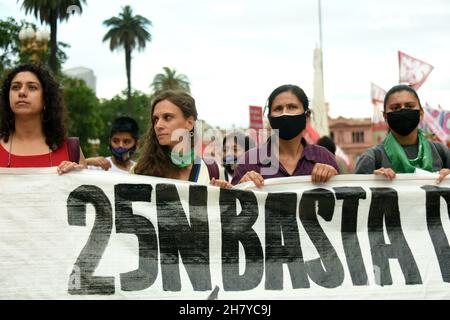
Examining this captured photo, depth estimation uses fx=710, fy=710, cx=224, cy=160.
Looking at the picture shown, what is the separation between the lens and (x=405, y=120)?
4.50 m

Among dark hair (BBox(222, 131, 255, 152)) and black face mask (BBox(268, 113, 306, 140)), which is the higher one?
dark hair (BBox(222, 131, 255, 152))

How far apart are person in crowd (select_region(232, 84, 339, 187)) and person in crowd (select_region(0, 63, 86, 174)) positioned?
1025 millimetres

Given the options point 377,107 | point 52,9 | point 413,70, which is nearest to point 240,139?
point 413,70

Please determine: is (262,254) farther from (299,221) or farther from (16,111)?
(16,111)

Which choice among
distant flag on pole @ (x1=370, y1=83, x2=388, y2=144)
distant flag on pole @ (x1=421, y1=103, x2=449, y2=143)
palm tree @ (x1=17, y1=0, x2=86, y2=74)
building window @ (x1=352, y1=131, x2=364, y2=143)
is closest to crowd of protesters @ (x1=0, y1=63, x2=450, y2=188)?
distant flag on pole @ (x1=421, y1=103, x2=449, y2=143)

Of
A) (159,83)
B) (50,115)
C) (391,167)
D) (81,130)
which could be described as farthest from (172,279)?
(159,83)

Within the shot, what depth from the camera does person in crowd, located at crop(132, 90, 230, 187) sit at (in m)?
4.22

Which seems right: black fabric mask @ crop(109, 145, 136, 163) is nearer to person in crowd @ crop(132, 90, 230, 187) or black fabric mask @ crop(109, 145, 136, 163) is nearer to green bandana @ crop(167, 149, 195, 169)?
person in crowd @ crop(132, 90, 230, 187)

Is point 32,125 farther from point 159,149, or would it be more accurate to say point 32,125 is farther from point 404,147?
point 404,147

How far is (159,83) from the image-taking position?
221 ft

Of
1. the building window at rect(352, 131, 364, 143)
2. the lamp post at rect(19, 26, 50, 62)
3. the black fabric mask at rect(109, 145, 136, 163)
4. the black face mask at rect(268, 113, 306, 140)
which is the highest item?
the building window at rect(352, 131, 364, 143)

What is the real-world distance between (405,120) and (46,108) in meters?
2.23
